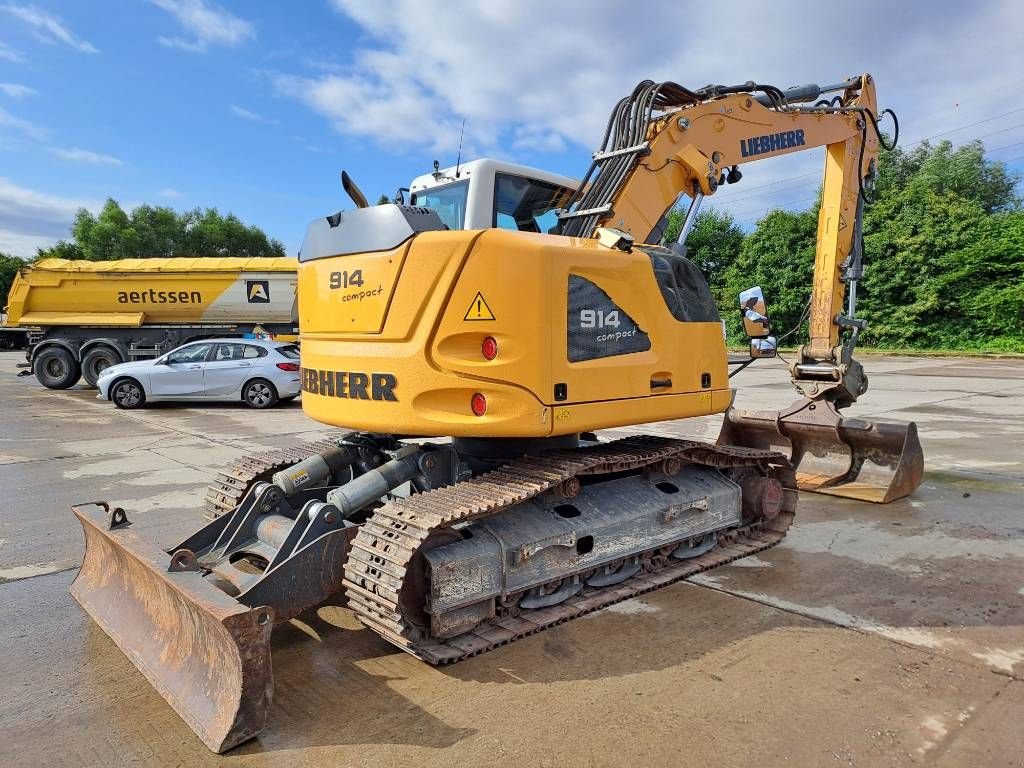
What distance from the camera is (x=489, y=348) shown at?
366cm

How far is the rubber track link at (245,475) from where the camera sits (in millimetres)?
4766

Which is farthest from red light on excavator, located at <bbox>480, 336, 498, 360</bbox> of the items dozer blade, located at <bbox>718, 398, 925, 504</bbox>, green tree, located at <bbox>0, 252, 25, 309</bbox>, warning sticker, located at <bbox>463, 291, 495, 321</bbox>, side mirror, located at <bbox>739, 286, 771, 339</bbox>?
green tree, located at <bbox>0, 252, 25, 309</bbox>

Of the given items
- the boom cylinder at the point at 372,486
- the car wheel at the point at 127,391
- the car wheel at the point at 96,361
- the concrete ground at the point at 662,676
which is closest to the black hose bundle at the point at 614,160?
the boom cylinder at the point at 372,486

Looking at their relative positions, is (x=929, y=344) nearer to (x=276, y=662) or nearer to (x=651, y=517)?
(x=651, y=517)

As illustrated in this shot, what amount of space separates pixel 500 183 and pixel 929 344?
2872 centimetres

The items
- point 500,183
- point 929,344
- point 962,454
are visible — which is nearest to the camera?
point 500,183

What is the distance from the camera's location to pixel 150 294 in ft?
60.1

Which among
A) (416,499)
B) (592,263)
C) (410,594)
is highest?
(592,263)

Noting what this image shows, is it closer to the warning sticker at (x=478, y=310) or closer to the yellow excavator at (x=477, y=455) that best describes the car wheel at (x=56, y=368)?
the yellow excavator at (x=477, y=455)

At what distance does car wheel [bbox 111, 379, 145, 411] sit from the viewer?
13867 mm

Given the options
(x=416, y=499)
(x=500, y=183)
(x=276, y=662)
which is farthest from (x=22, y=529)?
(x=500, y=183)

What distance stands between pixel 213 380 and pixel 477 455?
1079 centimetres

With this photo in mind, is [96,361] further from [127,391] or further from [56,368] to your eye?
[127,391]

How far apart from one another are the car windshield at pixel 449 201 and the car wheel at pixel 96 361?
15775mm
